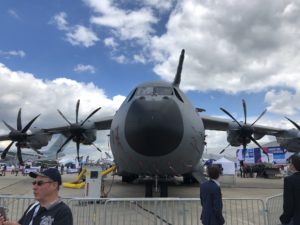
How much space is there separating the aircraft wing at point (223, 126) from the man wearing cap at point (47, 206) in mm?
17126

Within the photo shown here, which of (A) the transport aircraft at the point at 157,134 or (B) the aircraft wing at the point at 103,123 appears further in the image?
(B) the aircraft wing at the point at 103,123

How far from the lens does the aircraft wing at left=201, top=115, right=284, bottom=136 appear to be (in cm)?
1963

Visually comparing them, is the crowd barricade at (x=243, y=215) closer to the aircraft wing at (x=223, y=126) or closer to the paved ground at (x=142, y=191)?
the paved ground at (x=142, y=191)

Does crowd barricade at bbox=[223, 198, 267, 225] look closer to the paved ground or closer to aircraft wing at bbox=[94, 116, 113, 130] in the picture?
the paved ground

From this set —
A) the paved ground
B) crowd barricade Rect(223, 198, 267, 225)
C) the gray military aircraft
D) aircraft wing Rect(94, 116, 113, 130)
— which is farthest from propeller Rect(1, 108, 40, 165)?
crowd barricade Rect(223, 198, 267, 225)

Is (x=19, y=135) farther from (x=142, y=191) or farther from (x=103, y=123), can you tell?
(x=142, y=191)

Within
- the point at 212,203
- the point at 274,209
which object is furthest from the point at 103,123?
the point at 212,203

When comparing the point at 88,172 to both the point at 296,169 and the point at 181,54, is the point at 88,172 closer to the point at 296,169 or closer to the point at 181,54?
the point at 181,54

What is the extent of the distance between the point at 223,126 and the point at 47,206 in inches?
726

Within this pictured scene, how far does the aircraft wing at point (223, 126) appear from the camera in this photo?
19.6 m

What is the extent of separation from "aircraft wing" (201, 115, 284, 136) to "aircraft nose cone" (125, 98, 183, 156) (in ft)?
33.7

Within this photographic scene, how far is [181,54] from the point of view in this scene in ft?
43.5

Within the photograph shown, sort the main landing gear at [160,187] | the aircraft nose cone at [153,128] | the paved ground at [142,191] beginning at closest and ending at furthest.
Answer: the aircraft nose cone at [153,128] < the main landing gear at [160,187] < the paved ground at [142,191]

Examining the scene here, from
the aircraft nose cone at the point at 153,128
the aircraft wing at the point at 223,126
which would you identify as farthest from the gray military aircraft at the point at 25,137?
the aircraft nose cone at the point at 153,128
